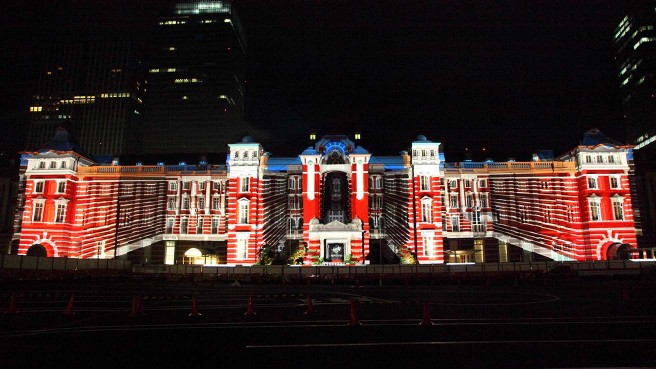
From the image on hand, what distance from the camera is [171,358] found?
31.3 feet

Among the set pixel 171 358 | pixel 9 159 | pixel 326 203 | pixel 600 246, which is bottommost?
pixel 171 358

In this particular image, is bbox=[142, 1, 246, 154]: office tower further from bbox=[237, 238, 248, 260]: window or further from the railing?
bbox=[237, 238, 248, 260]: window

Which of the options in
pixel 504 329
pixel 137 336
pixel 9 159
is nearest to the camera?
pixel 137 336

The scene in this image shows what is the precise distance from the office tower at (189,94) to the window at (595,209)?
9518 centimetres

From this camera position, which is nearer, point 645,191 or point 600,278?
point 600,278

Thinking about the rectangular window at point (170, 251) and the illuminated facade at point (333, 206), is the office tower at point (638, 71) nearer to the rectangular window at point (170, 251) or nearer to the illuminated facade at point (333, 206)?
the illuminated facade at point (333, 206)

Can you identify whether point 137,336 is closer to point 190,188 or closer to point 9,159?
point 190,188

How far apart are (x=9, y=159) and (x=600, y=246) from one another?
267 ft

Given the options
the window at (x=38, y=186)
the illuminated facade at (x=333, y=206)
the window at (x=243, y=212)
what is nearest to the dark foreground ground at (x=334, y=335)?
the illuminated facade at (x=333, y=206)

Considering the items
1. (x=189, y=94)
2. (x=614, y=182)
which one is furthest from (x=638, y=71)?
(x=189, y=94)

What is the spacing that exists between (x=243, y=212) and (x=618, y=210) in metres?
41.0

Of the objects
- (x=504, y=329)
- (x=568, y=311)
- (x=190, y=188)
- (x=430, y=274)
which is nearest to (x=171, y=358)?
(x=504, y=329)

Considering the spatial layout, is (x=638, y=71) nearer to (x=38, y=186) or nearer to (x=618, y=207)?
(x=618, y=207)

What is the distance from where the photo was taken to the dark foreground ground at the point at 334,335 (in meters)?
9.24
